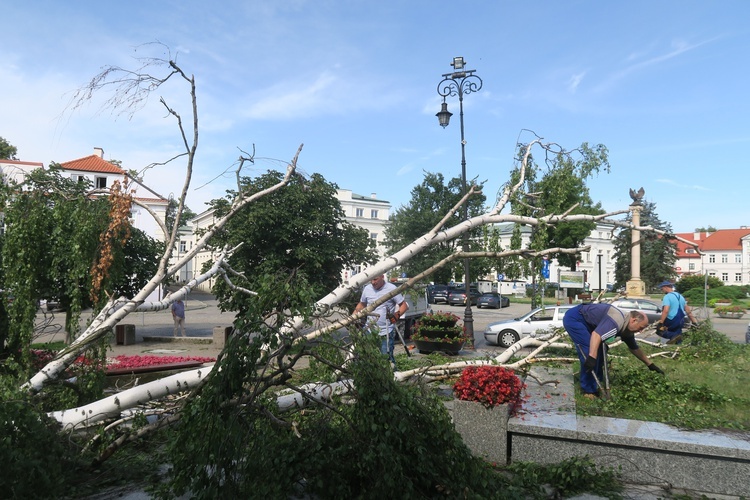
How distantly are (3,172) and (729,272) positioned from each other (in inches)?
4346

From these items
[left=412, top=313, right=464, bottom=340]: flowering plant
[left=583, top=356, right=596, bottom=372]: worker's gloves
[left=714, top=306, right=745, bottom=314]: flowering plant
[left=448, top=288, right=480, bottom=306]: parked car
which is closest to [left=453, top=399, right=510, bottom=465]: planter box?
[left=583, top=356, right=596, bottom=372]: worker's gloves

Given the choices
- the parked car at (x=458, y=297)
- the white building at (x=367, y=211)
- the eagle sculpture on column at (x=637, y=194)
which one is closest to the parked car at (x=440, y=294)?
the parked car at (x=458, y=297)

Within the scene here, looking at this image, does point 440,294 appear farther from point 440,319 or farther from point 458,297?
point 440,319

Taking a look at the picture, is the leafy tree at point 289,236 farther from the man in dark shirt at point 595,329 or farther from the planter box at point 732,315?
the planter box at point 732,315

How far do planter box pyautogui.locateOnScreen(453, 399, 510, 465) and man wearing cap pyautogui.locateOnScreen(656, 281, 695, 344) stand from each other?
6.94 metres

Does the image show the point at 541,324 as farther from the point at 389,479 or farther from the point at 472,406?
the point at 389,479

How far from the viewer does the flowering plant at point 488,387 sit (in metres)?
5.11

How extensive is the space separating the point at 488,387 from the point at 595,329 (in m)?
1.98

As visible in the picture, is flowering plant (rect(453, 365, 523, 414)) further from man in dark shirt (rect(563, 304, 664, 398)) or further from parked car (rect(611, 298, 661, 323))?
parked car (rect(611, 298, 661, 323))

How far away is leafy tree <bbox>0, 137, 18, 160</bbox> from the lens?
1933 inches

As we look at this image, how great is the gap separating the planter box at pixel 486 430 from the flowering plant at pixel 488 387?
6 centimetres

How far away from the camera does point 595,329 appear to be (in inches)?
247

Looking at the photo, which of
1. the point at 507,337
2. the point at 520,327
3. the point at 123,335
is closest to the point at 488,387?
the point at 507,337

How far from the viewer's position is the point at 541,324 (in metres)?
16.0
